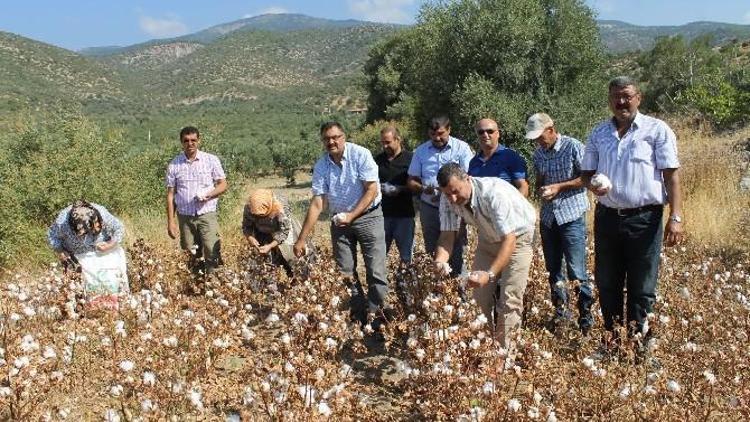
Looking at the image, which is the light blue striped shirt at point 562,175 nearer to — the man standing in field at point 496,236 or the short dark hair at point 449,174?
the man standing in field at point 496,236

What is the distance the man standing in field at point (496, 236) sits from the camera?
3574mm

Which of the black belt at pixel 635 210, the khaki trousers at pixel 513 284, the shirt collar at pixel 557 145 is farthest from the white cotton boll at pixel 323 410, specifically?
the shirt collar at pixel 557 145

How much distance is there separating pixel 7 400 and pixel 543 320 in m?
3.68

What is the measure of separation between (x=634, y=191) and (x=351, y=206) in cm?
216

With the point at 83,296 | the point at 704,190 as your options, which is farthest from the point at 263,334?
the point at 704,190

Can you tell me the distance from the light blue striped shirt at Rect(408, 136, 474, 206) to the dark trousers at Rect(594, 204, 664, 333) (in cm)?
141

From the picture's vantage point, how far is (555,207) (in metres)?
4.43

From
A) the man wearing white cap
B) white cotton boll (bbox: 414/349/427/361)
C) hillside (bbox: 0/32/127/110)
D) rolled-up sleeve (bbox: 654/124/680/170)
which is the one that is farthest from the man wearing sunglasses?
hillside (bbox: 0/32/127/110)

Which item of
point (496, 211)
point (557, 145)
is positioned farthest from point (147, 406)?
point (557, 145)

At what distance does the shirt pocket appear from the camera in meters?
3.75

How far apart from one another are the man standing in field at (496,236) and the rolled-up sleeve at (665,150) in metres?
0.84

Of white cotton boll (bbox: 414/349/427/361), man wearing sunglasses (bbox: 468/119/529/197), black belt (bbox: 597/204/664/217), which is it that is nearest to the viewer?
white cotton boll (bbox: 414/349/427/361)

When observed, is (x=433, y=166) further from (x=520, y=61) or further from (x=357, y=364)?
(x=520, y=61)

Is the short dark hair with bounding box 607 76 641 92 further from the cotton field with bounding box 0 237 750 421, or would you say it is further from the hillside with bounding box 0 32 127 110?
the hillside with bounding box 0 32 127 110
